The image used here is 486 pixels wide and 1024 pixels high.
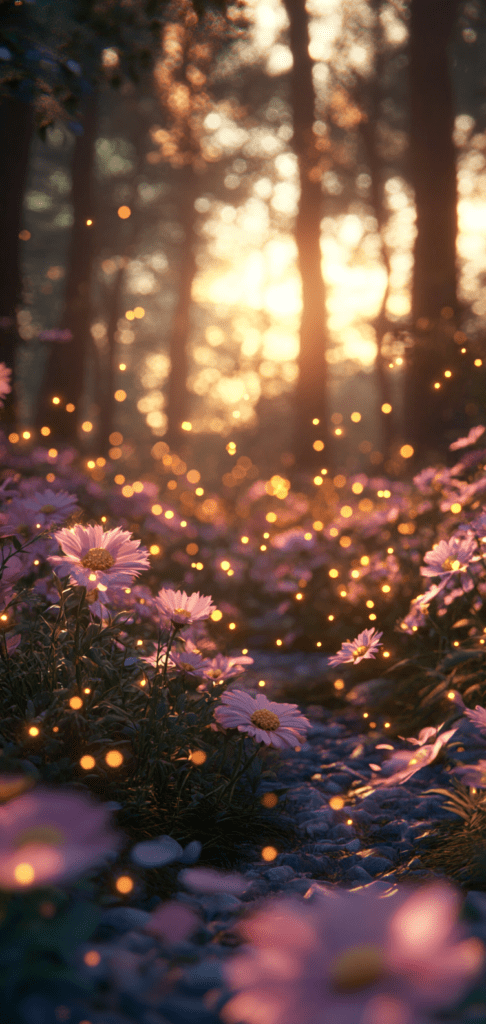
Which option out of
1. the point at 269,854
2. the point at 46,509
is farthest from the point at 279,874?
the point at 46,509

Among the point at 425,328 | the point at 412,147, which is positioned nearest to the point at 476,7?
the point at 412,147

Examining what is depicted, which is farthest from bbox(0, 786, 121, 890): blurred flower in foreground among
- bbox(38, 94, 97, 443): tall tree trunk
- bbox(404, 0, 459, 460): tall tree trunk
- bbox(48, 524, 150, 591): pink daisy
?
bbox(38, 94, 97, 443): tall tree trunk

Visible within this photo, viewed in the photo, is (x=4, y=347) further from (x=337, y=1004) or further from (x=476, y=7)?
(x=476, y=7)

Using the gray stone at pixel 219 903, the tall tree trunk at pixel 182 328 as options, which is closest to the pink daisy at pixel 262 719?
the gray stone at pixel 219 903

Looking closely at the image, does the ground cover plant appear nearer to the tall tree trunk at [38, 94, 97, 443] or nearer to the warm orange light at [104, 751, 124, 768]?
the warm orange light at [104, 751, 124, 768]

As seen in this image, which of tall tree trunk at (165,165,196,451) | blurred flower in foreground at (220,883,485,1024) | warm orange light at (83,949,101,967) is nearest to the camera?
blurred flower in foreground at (220,883,485,1024)

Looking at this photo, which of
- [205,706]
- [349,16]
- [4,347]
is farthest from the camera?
[349,16]

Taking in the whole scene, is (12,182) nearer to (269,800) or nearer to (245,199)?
(269,800)
